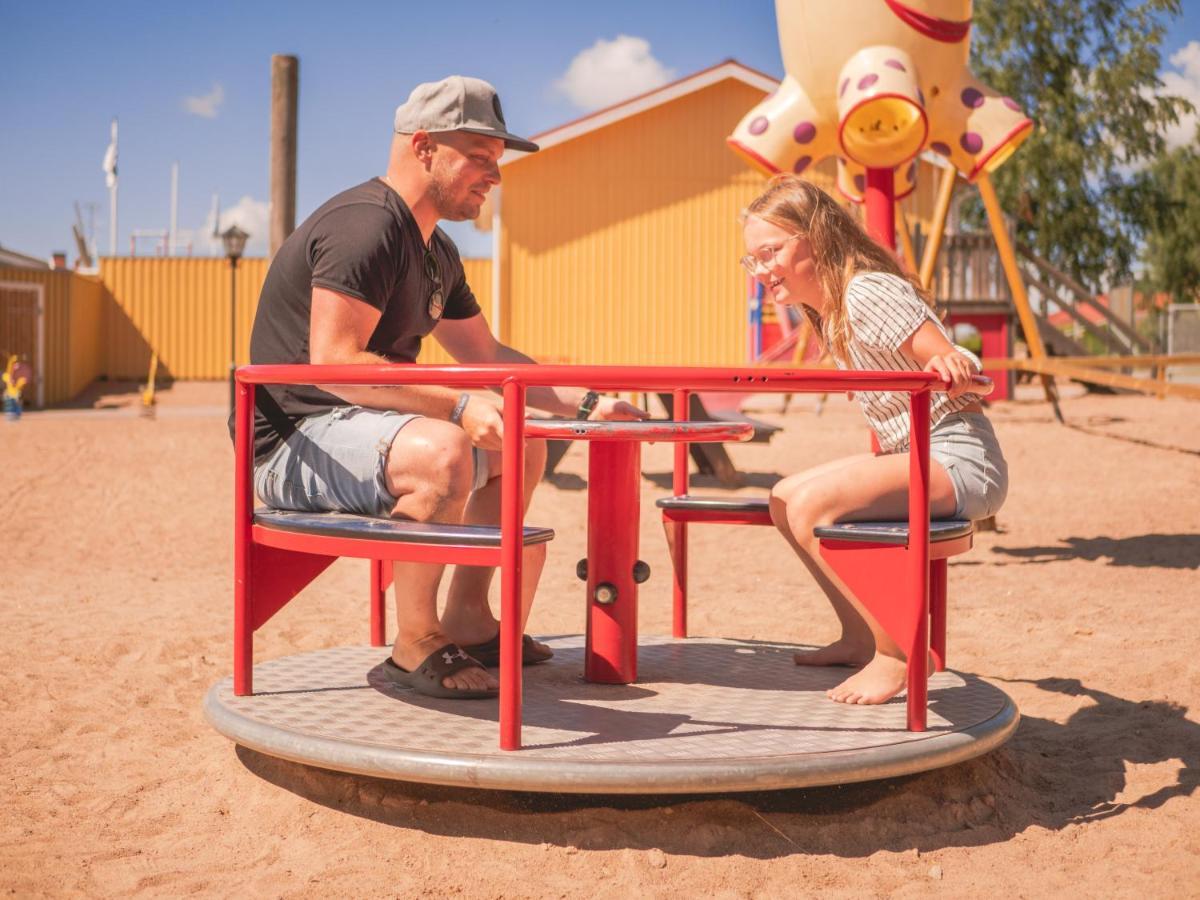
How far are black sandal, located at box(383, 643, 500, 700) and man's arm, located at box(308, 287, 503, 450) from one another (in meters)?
0.60

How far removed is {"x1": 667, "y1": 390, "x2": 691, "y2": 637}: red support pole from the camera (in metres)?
4.12

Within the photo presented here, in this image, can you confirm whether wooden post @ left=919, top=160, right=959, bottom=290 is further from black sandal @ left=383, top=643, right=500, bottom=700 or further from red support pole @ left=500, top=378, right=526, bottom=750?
red support pole @ left=500, top=378, right=526, bottom=750

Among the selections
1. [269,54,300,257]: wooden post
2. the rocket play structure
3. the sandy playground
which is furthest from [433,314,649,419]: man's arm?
[269,54,300,257]: wooden post

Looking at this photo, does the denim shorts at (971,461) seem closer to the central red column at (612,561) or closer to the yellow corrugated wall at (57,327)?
the central red column at (612,561)

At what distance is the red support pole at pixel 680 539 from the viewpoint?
4.12 m

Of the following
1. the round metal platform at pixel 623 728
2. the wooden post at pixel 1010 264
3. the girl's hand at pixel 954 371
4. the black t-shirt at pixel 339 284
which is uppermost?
the wooden post at pixel 1010 264

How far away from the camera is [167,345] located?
2583cm

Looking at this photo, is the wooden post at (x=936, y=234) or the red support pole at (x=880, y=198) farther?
the wooden post at (x=936, y=234)

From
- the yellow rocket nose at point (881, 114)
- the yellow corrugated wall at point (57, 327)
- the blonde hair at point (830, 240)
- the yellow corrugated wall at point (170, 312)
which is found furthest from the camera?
the yellow corrugated wall at point (170, 312)

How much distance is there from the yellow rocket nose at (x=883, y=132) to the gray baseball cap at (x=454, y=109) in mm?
5172

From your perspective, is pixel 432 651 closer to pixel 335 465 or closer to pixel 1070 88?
pixel 335 465

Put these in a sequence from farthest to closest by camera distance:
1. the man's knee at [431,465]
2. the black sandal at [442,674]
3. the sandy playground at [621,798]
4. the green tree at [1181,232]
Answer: the green tree at [1181,232], the black sandal at [442,674], the man's knee at [431,465], the sandy playground at [621,798]

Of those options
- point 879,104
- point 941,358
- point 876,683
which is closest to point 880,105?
point 879,104

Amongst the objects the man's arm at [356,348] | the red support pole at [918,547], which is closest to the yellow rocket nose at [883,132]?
the red support pole at [918,547]
